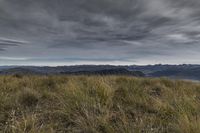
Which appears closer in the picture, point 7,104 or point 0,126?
point 0,126

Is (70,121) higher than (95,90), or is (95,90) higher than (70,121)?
(95,90)

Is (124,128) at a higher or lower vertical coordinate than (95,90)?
lower

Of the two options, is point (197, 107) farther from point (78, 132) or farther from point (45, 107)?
point (45, 107)

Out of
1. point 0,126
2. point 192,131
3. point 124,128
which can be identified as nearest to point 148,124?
point 124,128

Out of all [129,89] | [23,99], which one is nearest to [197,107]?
[129,89]

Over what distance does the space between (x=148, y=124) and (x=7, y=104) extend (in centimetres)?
299

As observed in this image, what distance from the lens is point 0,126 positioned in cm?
356

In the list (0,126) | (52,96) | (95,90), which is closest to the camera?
(0,126)

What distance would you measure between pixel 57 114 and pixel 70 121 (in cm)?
48

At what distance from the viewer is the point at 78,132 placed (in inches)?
134

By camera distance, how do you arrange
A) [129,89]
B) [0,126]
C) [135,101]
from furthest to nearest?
[129,89], [135,101], [0,126]

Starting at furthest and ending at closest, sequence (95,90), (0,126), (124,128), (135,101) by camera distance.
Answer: (95,90)
(135,101)
(0,126)
(124,128)

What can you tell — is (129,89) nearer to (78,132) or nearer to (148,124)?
(148,124)

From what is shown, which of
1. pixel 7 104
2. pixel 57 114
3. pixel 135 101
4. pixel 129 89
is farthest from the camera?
pixel 129 89
